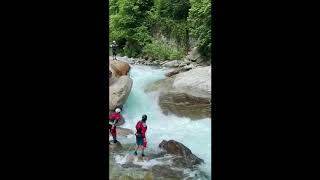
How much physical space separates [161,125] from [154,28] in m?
8.83

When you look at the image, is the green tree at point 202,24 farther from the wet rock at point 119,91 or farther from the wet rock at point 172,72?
the wet rock at point 119,91

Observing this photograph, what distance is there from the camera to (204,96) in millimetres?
12625

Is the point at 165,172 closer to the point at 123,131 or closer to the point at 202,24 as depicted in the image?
the point at 123,131

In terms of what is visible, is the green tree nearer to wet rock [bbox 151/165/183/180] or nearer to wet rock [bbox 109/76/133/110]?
wet rock [bbox 109/76/133/110]

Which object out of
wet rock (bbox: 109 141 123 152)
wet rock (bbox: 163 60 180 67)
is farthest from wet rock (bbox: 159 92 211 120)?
wet rock (bbox: 163 60 180 67)

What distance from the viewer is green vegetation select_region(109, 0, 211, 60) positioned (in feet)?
60.7

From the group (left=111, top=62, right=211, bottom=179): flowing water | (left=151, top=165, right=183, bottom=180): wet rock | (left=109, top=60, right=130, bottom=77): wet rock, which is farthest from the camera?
(left=109, top=60, right=130, bottom=77): wet rock

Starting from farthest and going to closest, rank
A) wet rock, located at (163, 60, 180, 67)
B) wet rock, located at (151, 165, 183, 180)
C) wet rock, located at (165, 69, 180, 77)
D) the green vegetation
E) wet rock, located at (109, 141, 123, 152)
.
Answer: the green vegetation → wet rock, located at (163, 60, 180, 67) → wet rock, located at (165, 69, 180, 77) → wet rock, located at (109, 141, 123, 152) → wet rock, located at (151, 165, 183, 180)

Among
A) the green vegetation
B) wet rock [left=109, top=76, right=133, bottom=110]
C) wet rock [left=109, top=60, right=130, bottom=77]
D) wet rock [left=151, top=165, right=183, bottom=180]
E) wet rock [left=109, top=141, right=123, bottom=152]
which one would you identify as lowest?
wet rock [left=151, top=165, right=183, bottom=180]

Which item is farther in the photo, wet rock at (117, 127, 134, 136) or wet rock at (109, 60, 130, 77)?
wet rock at (109, 60, 130, 77)

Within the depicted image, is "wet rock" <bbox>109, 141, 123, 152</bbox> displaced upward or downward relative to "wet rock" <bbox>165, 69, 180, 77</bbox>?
downward

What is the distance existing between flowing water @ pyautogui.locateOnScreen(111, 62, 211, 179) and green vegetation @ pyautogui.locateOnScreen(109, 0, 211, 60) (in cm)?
426

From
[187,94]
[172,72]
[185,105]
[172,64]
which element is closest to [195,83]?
[187,94]

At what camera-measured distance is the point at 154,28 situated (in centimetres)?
1994
